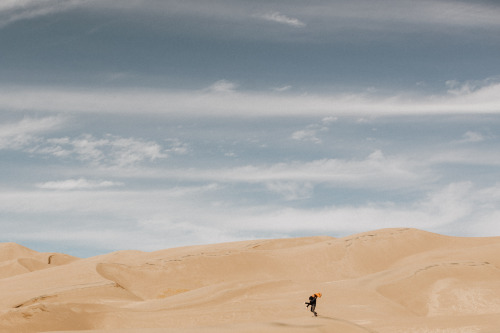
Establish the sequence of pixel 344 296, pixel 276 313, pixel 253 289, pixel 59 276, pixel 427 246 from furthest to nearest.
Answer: pixel 427 246 → pixel 59 276 → pixel 253 289 → pixel 344 296 → pixel 276 313

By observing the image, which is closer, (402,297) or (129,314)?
(129,314)

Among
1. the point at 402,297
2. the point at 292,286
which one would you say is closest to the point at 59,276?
the point at 292,286

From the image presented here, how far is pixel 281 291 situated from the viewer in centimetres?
2825

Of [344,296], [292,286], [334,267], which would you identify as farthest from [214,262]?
[344,296]

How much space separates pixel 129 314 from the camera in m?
24.6

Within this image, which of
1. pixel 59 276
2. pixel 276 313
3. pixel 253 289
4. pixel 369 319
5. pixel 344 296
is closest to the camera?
pixel 369 319

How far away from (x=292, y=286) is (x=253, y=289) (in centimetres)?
219

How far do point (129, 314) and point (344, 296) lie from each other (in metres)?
9.98

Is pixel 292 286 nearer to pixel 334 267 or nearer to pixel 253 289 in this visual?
pixel 253 289

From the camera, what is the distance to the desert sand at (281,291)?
2100 cm

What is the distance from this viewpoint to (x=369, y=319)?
2169 centimetres

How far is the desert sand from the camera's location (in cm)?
2100

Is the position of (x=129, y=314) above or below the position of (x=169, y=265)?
below

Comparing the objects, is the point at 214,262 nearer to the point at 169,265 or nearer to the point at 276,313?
the point at 169,265
